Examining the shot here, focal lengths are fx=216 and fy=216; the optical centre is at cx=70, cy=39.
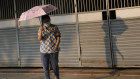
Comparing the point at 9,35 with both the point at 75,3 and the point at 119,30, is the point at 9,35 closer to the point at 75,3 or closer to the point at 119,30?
the point at 75,3

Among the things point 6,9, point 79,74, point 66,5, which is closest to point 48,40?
point 79,74

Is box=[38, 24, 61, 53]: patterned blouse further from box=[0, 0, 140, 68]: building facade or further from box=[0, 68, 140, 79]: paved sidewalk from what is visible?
box=[0, 0, 140, 68]: building facade

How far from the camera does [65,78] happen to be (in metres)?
6.46

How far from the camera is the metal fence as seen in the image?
23.0 feet

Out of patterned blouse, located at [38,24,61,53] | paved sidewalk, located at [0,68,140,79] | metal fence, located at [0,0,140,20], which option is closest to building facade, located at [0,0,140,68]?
metal fence, located at [0,0,140,20]

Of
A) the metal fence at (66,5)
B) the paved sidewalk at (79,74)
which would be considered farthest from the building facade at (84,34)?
the paved sidewalk at (79,74)

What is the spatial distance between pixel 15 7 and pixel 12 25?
2.33 ft

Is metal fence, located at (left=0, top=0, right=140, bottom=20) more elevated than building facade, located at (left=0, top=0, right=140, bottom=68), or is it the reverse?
metal fence, located at (left=0, top=0, right=140, bottom=20)

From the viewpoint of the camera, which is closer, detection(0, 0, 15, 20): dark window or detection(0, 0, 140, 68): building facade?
detection(0, 0, 140, 68): building facade

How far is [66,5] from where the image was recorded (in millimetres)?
7719

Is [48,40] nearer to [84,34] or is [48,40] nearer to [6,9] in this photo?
[84,34]

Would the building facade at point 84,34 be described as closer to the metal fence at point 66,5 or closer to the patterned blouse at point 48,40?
the metal fence at point 66,5

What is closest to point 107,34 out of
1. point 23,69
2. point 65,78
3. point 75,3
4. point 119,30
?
point 119,30

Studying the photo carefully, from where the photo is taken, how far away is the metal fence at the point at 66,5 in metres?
7.02
